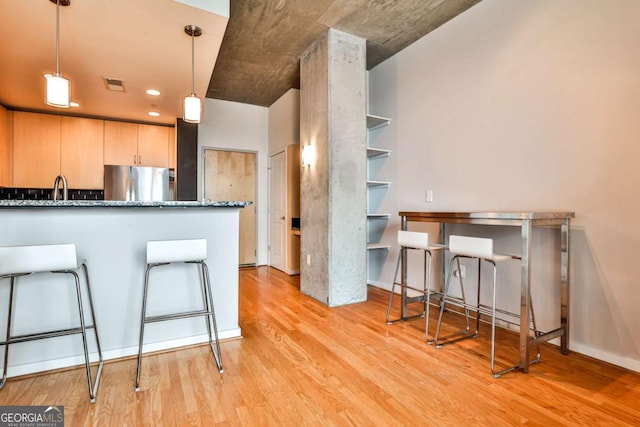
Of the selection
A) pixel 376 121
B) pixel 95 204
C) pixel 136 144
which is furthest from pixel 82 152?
pixel 376 121

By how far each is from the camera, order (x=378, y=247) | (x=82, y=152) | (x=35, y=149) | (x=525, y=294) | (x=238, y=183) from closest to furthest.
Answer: (x=525, y=294)
(x=378, y=247)
(x=35, y=149)
(x=82, y=152)
(x=238, y=183)

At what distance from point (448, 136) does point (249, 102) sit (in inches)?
147

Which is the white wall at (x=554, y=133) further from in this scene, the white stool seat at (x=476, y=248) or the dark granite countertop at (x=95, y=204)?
the dark granite countertop at (x=95, y=204)

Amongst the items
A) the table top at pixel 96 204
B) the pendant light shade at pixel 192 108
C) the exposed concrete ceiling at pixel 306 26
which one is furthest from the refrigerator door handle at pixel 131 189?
the table top at pixel 96 204

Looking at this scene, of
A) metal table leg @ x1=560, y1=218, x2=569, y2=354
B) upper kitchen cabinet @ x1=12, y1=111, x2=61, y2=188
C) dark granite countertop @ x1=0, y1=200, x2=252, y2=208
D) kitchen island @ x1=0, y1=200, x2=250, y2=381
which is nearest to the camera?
dark granite countertop @ x1=0, y1=200, x2=252, y2=208

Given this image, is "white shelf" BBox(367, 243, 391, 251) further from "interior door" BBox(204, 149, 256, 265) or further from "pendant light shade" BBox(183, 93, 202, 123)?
"interior door" BBox(204, 149, 256, 265)

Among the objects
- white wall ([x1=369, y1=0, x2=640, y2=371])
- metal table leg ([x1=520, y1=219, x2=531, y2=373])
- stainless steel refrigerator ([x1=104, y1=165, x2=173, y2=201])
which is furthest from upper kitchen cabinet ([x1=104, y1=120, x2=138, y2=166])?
metal table leg ([x1=520, y1=219, x2=531, y2=373])

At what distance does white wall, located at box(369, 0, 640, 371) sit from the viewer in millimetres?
2074

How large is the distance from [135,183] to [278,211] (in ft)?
7.23

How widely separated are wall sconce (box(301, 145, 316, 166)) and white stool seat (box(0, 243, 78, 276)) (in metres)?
2.48

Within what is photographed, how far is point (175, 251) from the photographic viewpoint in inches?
80.5

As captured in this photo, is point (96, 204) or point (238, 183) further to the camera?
point (238, 183)

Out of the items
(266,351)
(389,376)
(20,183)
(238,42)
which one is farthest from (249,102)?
(389,376)

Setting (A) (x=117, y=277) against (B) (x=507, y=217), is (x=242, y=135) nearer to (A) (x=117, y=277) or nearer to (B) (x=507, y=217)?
(A) (x=117, y=277)
